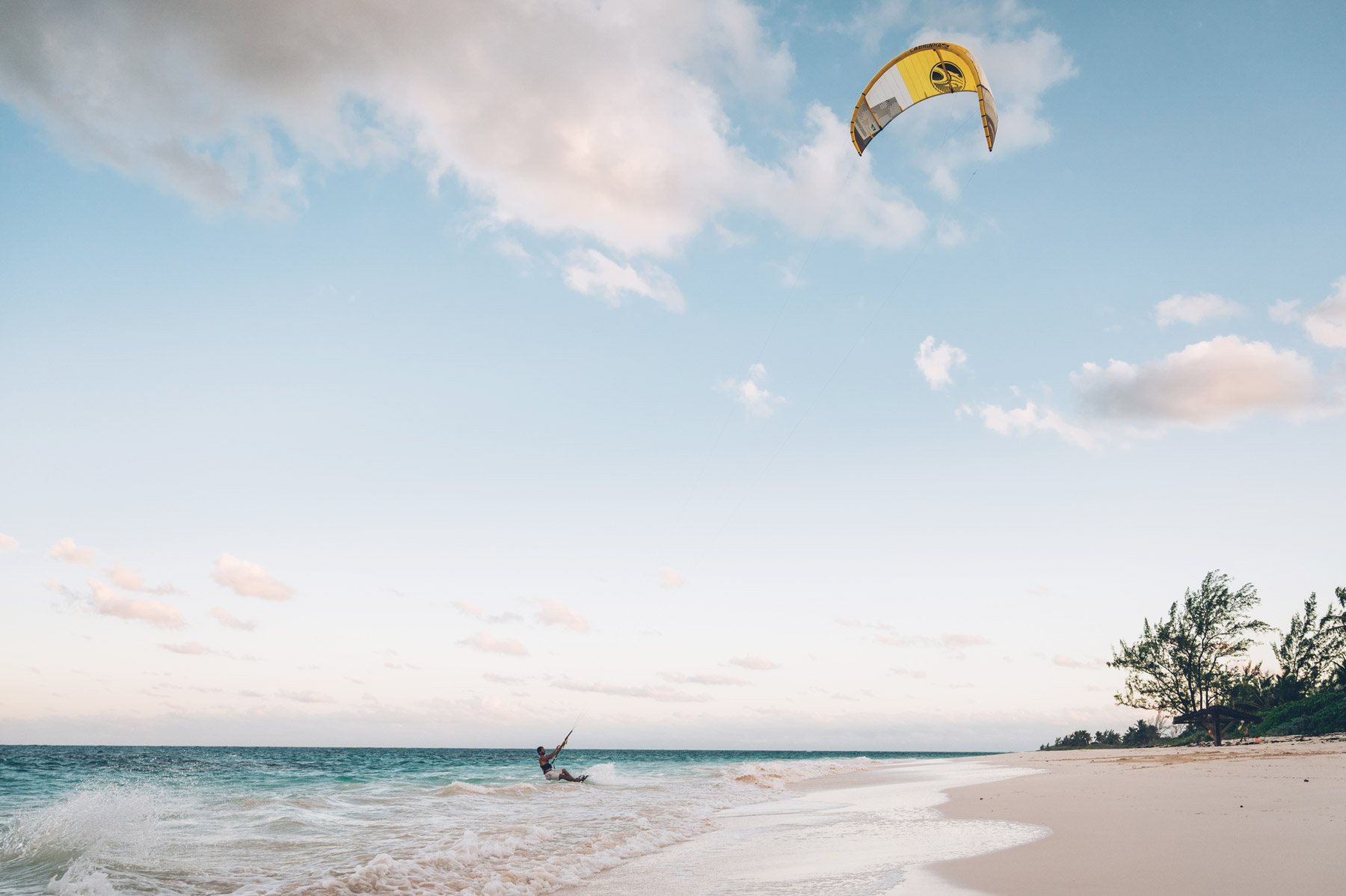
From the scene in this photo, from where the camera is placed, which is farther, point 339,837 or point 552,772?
point 552,772

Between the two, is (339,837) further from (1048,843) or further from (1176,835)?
(1176,835)

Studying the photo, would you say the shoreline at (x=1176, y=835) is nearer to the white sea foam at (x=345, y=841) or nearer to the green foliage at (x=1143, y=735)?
the white sea foam at (x=345, y=841)

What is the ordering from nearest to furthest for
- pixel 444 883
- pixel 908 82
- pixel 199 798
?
pixel 444 883, pixel 908 82, pixel 199 798

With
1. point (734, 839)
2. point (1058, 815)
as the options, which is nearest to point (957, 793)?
point (1058, 815)

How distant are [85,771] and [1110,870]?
4560 cm

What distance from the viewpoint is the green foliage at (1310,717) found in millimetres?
24781

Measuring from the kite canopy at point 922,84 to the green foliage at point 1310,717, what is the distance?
26.4 metres

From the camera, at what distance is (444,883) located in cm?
776

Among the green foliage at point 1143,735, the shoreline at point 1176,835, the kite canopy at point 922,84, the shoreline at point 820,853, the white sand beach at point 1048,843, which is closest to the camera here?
the shoreline at point 1176,835

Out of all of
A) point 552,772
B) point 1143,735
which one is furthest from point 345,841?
point 1143,735

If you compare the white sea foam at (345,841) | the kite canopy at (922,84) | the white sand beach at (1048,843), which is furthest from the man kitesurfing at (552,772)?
the kite canopy at (922,84)

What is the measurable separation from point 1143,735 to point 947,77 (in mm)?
40601

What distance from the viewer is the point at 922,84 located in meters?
12.6

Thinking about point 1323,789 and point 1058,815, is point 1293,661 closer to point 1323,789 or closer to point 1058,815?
point 1323,789
